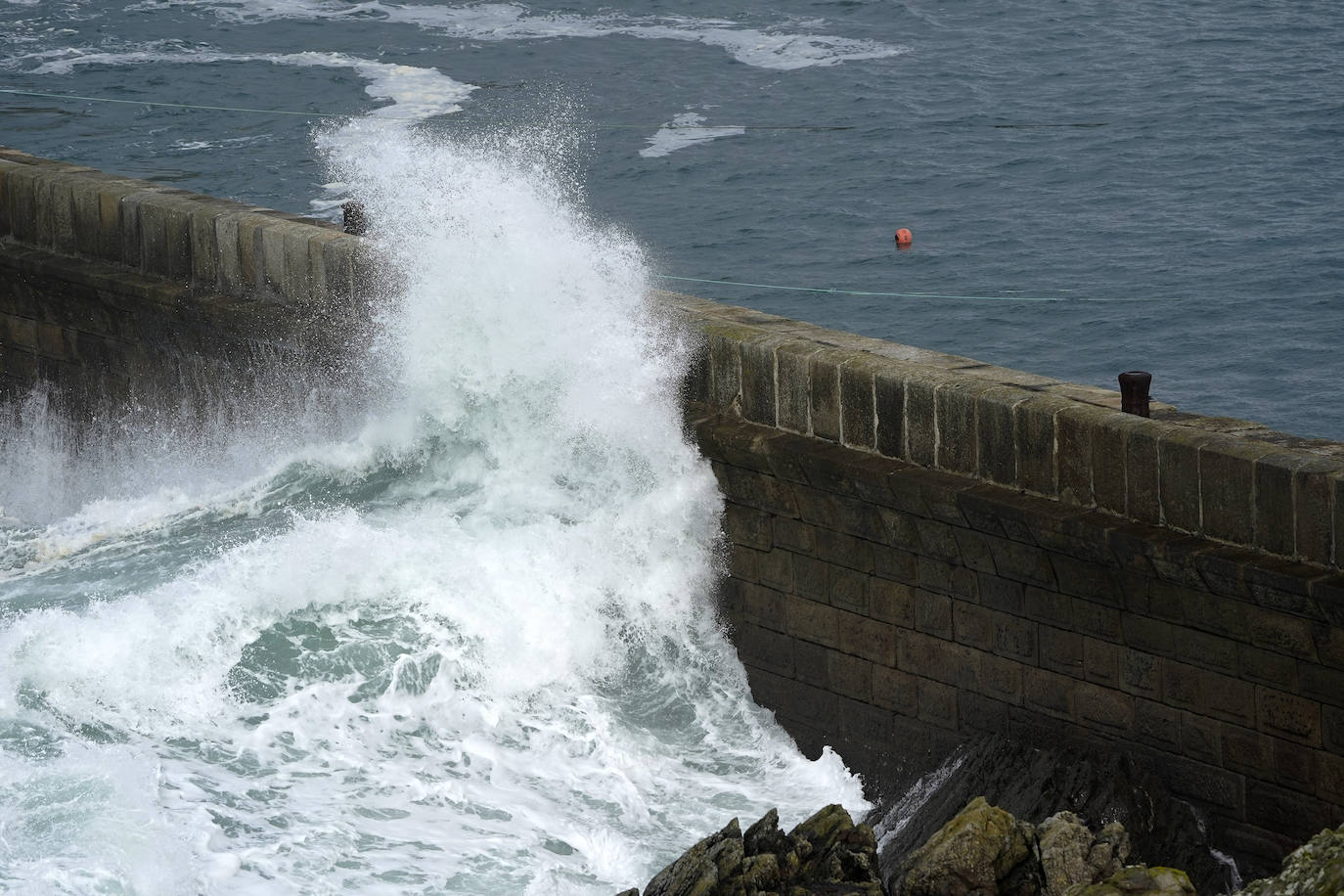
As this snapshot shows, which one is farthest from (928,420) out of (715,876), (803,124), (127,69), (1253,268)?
(127,69)

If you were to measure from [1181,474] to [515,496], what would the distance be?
429cm

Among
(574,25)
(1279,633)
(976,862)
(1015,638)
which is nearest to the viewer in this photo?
(976,862)

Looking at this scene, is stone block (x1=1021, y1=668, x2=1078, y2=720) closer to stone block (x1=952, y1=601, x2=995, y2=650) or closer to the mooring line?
stone block (x1=952, y1=601, x2=995, y2=650)

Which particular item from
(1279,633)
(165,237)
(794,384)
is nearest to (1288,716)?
(1279,633)

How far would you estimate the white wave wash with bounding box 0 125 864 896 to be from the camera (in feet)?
25.0

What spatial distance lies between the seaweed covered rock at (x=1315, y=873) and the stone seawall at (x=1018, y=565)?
86.1 inches

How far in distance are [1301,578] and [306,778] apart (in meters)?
4.56

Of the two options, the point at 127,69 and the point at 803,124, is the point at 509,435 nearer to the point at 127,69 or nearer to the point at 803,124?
the point at 803,124

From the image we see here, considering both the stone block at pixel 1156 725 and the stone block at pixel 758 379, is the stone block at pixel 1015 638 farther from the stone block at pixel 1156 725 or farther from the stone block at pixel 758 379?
the stone block at pixel 758 379

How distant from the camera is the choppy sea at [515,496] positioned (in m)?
7.91

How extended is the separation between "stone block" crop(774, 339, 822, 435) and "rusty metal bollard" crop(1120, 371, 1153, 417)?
1734 mm

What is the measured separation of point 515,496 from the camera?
400 inches

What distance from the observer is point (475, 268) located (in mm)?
10586

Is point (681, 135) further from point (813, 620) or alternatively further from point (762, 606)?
point (813, 620)
